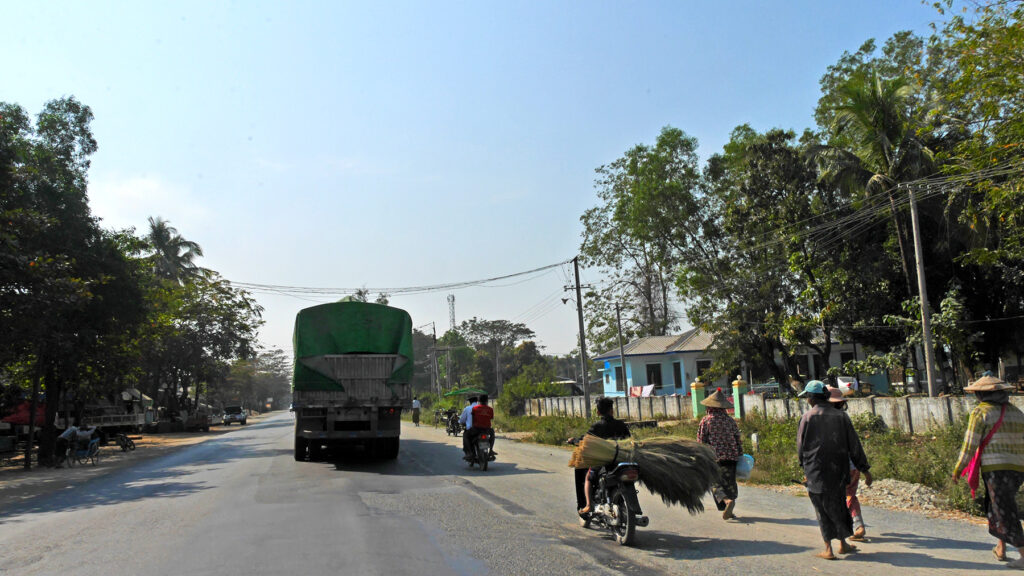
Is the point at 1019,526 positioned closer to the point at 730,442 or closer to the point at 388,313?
the point at 730,442

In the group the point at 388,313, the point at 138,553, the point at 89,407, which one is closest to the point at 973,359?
the point at 388,313

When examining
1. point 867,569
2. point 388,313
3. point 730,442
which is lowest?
point 867,569

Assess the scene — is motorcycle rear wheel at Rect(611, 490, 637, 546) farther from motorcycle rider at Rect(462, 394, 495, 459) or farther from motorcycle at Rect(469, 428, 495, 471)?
motorcycle rider at Rect(462, 394, 495, 459)

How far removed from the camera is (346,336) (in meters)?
16.1

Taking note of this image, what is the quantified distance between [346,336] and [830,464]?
11782 millimetres

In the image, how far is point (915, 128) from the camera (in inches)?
935

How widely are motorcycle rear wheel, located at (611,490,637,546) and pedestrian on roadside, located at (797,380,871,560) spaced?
1690mm

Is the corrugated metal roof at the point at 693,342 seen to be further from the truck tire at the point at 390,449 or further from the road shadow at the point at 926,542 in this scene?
the road shadow at the point at 926,542

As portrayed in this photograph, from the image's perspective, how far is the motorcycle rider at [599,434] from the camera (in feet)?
26.1

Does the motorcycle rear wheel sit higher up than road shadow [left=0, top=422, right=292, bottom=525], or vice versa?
the motorcycle rear wheel

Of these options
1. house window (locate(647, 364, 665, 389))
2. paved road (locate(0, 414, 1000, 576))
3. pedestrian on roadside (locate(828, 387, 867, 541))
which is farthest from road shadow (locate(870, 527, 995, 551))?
house window (locate(647, 364, 665, 389))

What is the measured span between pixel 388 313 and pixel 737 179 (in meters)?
22.0

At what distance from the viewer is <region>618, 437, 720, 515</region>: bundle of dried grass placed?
7.25m

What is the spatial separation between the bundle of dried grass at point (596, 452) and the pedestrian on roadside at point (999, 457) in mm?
3039
